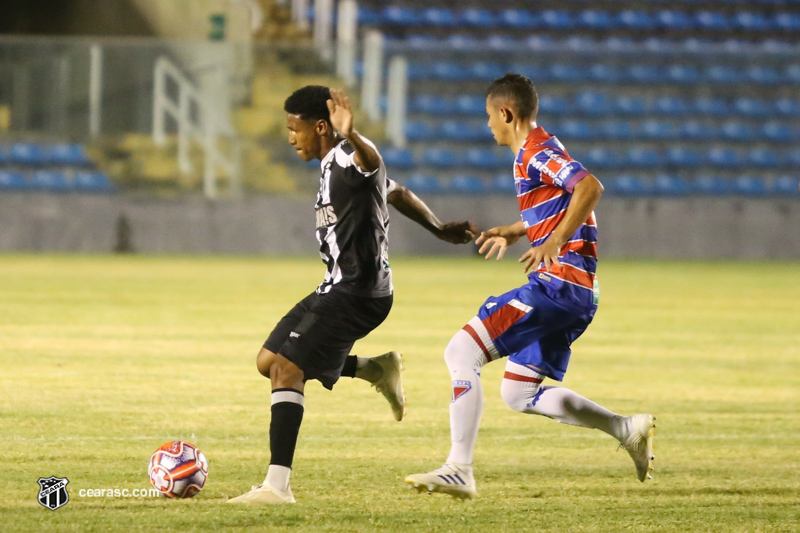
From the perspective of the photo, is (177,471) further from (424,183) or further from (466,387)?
(424,183)

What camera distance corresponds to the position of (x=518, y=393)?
19.7 feet

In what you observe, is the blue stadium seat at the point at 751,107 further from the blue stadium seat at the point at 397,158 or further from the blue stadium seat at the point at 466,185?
the blue stadium seat at the point at 397,158

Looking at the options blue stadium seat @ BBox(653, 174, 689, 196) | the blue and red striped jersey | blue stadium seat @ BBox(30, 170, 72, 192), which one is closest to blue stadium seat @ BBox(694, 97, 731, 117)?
blue stadium seat @ BBox(653, 174, 689, 196)

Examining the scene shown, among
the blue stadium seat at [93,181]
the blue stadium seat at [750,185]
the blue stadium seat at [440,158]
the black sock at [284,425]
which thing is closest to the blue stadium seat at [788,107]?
the blue stadium seat at [750,185]

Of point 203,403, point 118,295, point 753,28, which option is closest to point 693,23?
point 753,28

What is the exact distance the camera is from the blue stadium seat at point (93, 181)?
23188mm

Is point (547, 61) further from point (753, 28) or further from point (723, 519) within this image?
point (723, 519)

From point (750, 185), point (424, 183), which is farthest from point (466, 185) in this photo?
point (750, 185)

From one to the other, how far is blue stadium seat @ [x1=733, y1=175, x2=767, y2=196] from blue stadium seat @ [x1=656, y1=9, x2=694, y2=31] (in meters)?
4.51

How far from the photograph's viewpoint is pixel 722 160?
2611 cm

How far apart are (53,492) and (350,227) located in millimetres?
1649

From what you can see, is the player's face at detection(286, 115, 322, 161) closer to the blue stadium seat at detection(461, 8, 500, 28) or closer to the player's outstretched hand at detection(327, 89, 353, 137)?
the player's outstretched hand at detection(327, 89, 353, 137)

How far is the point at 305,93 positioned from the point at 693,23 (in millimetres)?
24708

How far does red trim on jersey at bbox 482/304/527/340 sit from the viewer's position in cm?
575
